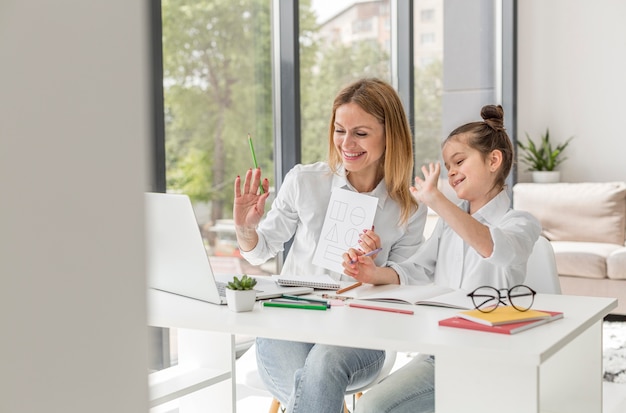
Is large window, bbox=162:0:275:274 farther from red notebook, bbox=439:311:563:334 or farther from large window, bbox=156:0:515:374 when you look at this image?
red notebook, bbox=439:311:563:334

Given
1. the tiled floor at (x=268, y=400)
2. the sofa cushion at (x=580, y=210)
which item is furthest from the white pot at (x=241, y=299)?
the sofa cushion at (x=580, y=210)

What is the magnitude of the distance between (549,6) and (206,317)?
4.86 meters

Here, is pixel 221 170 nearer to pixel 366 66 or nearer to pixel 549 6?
pixel 366 66

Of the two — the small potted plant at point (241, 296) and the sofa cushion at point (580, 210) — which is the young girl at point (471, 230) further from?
the sofa cushion at point (580, 210)

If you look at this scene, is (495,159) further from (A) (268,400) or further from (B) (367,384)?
(A) (268,400)

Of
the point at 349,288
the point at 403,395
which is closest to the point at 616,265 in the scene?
the point at 349,288

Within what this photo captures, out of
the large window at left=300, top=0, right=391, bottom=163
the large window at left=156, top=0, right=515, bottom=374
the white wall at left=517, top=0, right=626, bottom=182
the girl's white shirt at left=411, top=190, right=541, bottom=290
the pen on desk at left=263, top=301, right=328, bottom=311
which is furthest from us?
the white wall at left=517, top=0, right=626, bottom=182

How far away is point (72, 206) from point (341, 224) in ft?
5.64

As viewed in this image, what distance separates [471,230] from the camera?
1.78 metres

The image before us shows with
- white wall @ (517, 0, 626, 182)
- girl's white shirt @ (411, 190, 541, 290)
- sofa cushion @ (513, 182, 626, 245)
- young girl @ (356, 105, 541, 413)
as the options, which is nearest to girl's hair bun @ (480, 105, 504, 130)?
young girl @ (356, 105, 541, 413)

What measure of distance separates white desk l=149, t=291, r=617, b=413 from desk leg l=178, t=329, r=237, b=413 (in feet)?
0.63

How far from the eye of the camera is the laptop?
173 centimetres

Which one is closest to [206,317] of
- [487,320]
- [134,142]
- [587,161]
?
[487,320]

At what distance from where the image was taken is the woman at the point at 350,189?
6.61ft
